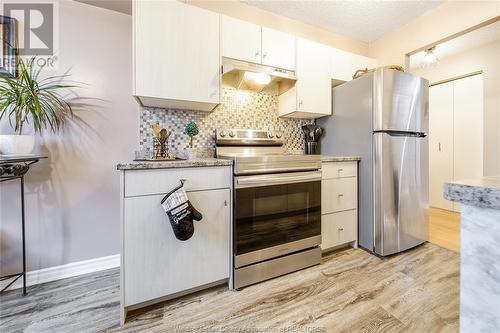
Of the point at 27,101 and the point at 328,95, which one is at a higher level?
the point at 328,95

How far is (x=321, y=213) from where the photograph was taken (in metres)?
1.94

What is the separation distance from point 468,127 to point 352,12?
247cm

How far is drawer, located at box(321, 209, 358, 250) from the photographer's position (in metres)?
2.01

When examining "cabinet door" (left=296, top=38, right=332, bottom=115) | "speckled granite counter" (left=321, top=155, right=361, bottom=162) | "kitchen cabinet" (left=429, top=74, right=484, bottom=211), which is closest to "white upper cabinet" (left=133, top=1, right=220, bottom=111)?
"cabinet door" (left=296, top=38, right=332, bottom=115)

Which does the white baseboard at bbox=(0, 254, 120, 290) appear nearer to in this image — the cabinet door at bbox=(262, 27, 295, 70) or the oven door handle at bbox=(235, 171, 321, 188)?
the oven door handle at bbox=(235, 171, 321, 188)

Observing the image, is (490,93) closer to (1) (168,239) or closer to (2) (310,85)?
(2) (310,85)

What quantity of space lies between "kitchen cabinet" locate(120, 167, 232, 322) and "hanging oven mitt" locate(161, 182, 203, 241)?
0.28ft

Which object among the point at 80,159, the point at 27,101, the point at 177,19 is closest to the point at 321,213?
the point at 177,19

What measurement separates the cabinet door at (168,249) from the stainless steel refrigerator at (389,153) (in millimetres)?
1356

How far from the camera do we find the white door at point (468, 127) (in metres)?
3.04

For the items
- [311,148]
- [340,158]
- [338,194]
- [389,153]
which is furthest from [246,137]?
[389,153]

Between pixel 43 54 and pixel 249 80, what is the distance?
1590 millimetres

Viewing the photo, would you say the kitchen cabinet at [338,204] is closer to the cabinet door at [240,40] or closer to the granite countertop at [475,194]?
the cabinet door at [240,40]

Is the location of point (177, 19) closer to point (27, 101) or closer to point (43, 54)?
point (43, 54)
